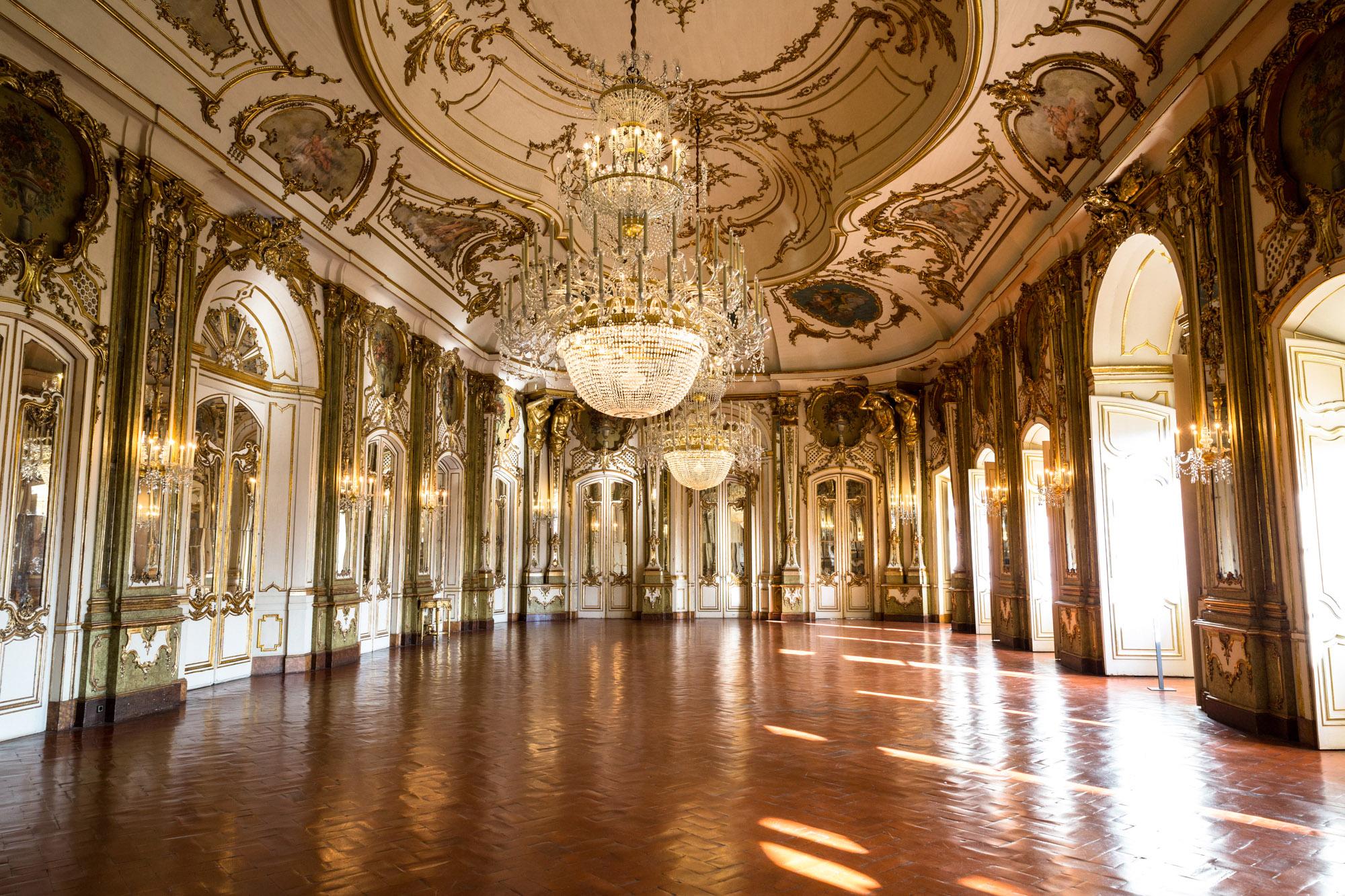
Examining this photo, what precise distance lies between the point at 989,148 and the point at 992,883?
28.1 feet

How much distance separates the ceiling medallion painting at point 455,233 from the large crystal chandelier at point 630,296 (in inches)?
148

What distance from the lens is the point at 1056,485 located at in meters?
10.3

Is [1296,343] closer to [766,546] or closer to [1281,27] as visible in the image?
[1281,27]

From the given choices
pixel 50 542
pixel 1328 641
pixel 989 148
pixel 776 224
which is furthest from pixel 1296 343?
pixel 50 542

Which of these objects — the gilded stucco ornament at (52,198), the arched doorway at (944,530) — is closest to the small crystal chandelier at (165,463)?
the gilded stucco ornament at (52,198)

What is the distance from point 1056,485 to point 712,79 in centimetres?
639

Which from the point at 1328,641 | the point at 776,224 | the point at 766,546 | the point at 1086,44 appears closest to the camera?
the point at 1328,641

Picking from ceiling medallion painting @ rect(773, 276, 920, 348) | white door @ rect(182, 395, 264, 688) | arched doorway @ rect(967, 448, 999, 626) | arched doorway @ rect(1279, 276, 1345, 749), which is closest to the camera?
arched doorway @ rect(1279, 276, 1345, 749)

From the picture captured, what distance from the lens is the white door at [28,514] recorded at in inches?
253

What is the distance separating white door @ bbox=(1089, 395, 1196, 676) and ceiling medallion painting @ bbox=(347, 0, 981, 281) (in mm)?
4017

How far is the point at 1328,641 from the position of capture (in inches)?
235

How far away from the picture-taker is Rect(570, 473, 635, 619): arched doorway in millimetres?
18703

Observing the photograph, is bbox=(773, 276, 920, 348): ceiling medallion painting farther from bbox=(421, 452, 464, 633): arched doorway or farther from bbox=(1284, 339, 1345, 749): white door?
bbox=(1284, 339, 1345, 749): white door

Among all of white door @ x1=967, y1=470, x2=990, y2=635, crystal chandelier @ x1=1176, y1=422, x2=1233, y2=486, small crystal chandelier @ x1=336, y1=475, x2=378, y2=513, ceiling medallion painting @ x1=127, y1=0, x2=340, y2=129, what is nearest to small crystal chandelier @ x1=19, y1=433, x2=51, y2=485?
ceiling medallion painting @ x1=127, y1=0, x2=340, y2=129
